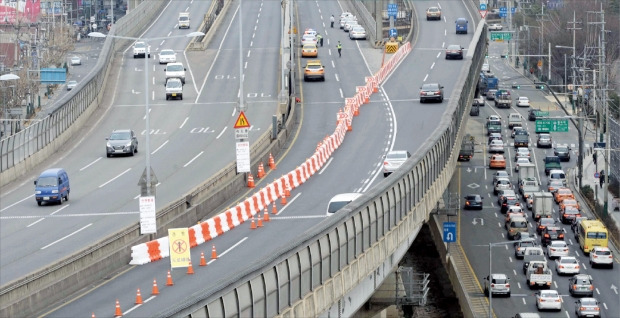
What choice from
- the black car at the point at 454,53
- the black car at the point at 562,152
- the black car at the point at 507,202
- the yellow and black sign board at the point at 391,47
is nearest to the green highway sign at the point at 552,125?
the black car at the point at 507,202

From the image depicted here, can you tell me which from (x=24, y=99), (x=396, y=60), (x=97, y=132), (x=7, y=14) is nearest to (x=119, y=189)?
(x=97, y=132)

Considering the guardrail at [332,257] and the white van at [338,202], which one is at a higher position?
the guardrail at [332,257]

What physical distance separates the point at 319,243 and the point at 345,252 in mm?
3538

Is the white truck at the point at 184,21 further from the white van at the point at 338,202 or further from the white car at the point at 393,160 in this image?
the white van at the point at 338,202

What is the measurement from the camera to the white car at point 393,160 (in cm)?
6750

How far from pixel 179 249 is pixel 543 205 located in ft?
175

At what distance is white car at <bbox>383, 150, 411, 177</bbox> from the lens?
6750 cm

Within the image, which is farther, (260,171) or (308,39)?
(308,39)

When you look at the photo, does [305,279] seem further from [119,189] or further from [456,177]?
[456,177]

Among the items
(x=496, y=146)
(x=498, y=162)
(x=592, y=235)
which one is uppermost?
(x=496, y=146)

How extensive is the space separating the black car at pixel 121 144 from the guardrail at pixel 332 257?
19030 mm

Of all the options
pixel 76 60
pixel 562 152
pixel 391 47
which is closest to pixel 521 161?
pixel 562 152

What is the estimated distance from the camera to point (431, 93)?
9262 cm

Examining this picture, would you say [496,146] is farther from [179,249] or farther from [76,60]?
[179,249]
